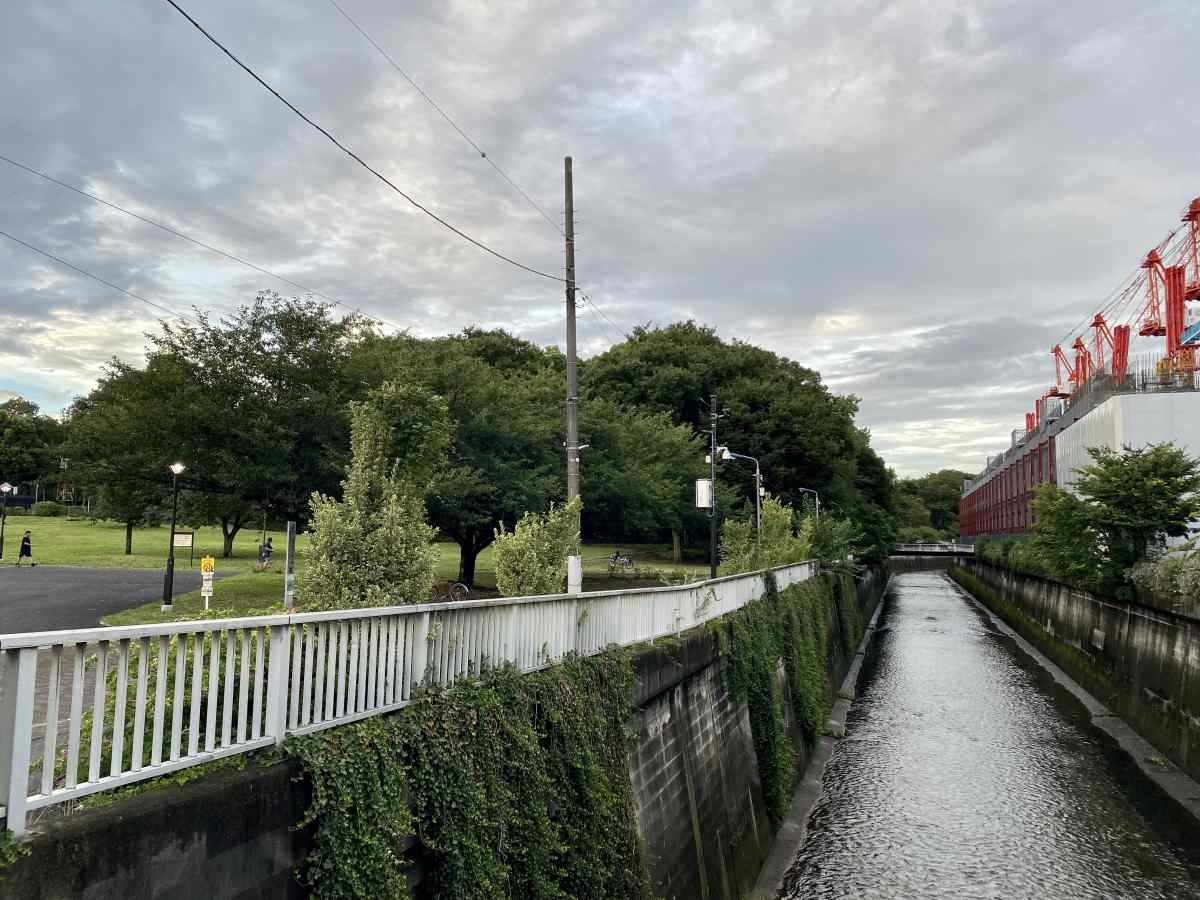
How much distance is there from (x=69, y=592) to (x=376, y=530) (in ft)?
70.2

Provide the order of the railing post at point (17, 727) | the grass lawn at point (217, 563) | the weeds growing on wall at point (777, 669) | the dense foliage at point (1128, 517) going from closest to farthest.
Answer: the railing post at point (17, 727) < the weeds growing on wall at point (777, 669) < the grass lawn at point (217, 563) < the dense foliage at point (1128, 517)

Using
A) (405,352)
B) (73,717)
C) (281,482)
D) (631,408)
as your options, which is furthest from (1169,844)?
(631,408)

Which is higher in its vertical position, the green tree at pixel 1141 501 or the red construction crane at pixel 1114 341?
the red construction crane at pixel 1114 341

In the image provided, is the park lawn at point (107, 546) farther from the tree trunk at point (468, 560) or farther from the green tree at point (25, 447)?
the green tree at point (25, 447)

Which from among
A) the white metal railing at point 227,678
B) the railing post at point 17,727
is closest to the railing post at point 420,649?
the white metal railing at point 227,678

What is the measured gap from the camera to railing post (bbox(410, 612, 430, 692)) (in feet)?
21.3

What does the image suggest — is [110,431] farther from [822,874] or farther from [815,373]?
[815,373]

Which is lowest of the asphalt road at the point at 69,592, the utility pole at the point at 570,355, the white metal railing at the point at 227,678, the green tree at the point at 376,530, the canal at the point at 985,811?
the canal at the point at 985,811

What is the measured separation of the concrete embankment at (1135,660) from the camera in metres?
20.3

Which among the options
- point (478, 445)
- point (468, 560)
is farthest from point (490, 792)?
point (468, 560)

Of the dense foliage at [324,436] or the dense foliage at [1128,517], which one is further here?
the dense foliage at [1128,517]

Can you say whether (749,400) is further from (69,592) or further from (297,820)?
(297,820)

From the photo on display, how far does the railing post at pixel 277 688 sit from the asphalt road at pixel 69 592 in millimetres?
13146

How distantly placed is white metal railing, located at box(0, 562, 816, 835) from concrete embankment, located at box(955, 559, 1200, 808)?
60.2 ft
